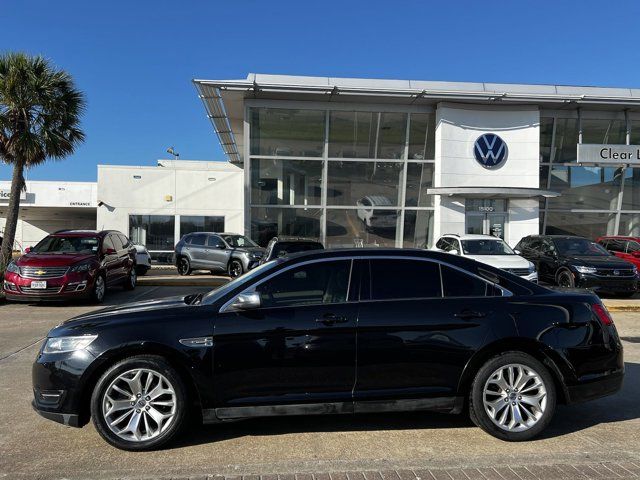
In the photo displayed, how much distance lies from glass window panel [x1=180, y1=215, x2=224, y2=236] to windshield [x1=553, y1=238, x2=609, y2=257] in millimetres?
15041

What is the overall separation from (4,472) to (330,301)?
8.81ft

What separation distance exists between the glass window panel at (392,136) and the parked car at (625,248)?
863 cm

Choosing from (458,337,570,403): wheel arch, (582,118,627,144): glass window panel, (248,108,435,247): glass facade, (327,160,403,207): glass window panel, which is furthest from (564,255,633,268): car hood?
Answer: (582,118,627,144): glass window panel

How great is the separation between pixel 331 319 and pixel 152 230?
21.0 metres

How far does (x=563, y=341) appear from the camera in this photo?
416cm

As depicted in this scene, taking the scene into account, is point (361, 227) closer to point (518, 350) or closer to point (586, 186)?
point (586, 186)

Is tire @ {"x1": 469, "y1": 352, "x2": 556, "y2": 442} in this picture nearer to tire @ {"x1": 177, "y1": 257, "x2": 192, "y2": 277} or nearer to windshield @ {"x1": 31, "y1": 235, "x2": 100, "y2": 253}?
windshield @ {"x1": 31, "y1": 235, "x2": 100, "y2": 253}

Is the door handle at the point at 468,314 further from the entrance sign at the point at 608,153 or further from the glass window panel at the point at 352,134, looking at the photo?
the entrance sign at the point at 608,153

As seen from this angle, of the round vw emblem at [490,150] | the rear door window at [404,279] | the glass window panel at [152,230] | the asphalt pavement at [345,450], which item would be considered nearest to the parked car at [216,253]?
the glass window panel at [152,230]

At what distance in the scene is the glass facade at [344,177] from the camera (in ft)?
67.8

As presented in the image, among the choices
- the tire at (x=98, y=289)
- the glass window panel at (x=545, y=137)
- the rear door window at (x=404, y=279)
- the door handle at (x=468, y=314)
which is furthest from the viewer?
the glass window panel at (x=545, y=137)

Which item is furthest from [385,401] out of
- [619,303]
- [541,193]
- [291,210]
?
[541,193]

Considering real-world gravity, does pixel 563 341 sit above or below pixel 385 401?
above

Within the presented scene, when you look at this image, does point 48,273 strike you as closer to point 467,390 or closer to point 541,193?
point 467,390
